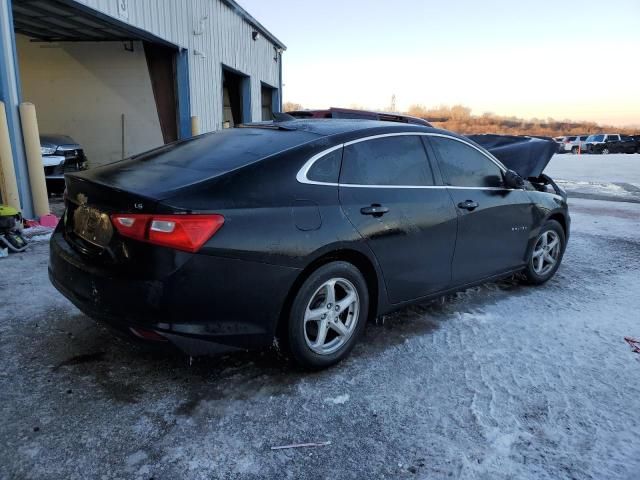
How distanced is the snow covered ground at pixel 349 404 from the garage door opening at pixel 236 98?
49.0 ft

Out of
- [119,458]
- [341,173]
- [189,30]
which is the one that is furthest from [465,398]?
[189,30]

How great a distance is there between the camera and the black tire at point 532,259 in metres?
4.62

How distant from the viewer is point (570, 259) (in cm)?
588

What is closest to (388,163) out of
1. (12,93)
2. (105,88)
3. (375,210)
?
(375,210)

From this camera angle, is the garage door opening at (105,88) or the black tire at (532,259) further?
the garage door opening at (105,88)

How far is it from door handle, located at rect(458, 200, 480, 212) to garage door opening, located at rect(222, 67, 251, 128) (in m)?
14.6

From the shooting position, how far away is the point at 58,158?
9.33m

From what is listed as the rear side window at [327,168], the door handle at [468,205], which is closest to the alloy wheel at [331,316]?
the rear side window at [327,168]

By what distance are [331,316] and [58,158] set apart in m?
8.38

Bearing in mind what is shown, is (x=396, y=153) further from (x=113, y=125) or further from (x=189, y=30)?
(x=113, y=125)

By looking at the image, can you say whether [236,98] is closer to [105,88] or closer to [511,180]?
[105,88]

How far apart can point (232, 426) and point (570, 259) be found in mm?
4940

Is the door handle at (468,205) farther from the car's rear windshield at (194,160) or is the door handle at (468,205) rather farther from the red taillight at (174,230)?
the red taillight at (174,230)

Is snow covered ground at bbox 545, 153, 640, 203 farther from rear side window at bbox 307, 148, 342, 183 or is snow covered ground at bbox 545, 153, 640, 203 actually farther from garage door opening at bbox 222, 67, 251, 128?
garage door opening at bbox 222, 67, 251, 128
